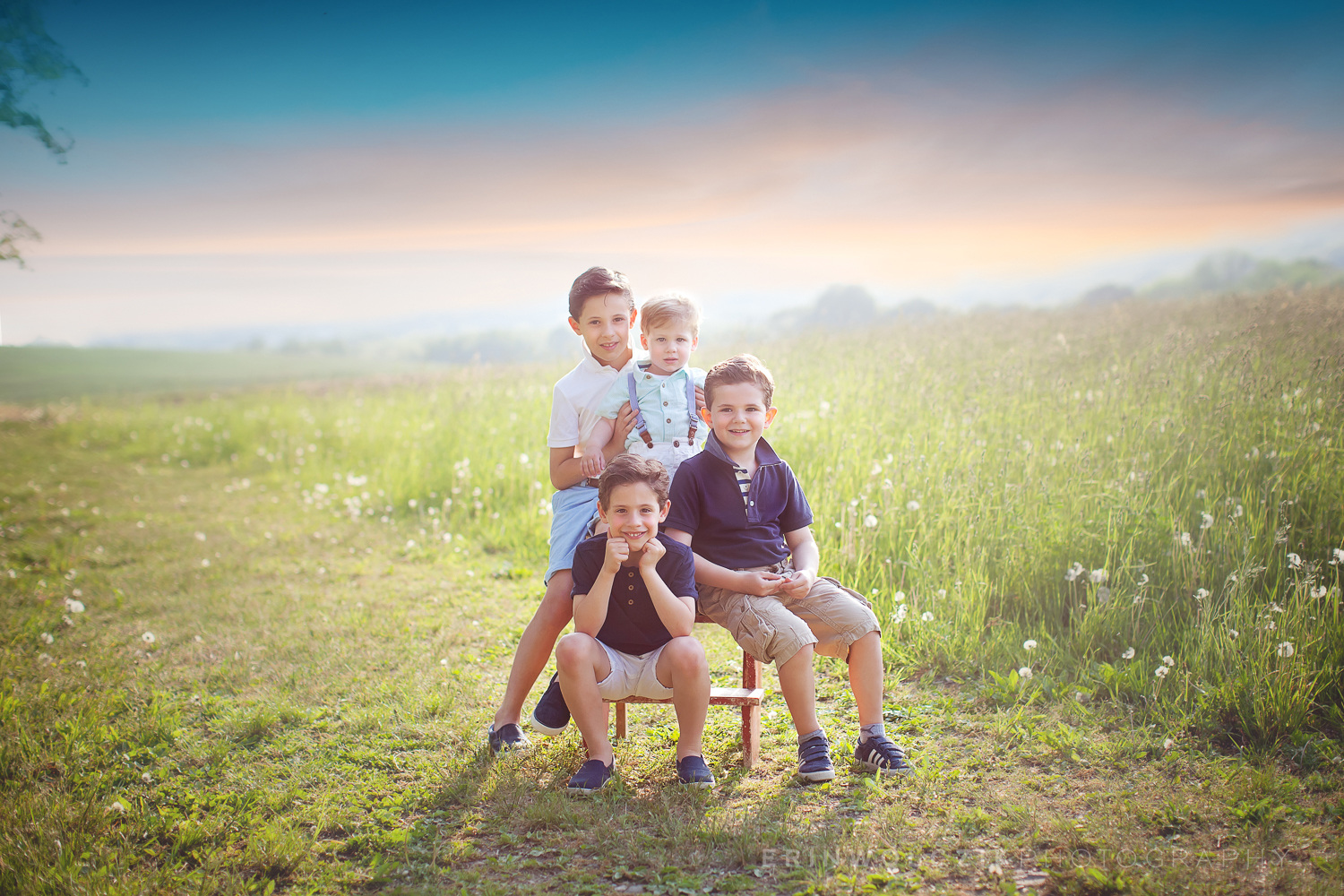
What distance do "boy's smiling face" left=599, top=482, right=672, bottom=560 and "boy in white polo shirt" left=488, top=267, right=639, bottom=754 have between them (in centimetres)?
56

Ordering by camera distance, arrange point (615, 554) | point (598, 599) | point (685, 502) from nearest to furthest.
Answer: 1. point (615, 554)
2. point (598, 599)
3. point (685, 502)

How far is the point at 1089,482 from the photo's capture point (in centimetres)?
527

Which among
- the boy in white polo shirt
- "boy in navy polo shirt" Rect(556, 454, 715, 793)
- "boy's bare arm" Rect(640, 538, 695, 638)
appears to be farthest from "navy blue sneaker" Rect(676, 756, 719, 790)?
the boy in white polo shirt

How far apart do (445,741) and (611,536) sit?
1.45 m

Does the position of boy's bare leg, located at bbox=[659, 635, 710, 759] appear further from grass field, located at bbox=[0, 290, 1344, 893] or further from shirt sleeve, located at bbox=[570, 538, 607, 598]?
shirt sleeve, located at bbox=[570, 538, 607, 598]

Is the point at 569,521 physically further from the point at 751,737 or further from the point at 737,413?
the point at 751,737

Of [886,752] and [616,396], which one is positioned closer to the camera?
[886,752]

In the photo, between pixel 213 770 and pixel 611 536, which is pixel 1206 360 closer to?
pixel 611 536

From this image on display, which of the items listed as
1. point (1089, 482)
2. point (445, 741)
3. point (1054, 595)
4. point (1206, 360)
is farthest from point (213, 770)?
point (1206, 360)

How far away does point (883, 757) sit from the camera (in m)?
3.43

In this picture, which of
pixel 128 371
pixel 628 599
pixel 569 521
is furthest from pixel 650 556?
pixel 128 371

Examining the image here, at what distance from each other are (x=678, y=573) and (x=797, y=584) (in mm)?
509

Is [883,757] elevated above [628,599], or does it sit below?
below

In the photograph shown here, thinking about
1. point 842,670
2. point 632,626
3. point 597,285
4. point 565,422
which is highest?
point 597,285
